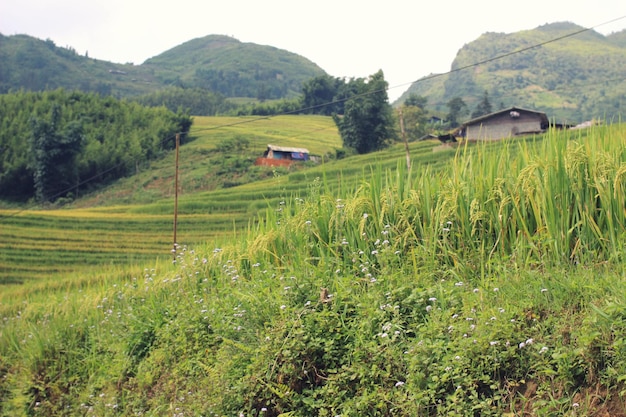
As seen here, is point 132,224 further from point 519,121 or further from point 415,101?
point 415,101

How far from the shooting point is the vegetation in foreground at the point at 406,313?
395cm

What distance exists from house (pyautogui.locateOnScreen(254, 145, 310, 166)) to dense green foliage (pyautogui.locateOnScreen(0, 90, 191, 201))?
1153 cm

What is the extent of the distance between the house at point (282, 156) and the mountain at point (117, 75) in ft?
295

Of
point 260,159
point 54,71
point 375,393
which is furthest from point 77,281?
point 54,71

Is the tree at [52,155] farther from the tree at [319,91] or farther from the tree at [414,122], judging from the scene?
the tree at [319,91]

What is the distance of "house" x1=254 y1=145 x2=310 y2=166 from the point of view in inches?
1961

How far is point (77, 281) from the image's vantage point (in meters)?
19.2

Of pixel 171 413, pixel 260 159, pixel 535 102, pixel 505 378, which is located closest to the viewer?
pixel 505 378

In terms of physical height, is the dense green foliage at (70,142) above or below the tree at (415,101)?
below

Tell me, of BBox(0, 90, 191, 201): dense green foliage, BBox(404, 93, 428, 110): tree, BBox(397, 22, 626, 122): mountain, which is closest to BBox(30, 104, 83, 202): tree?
BBox(0, 90, 191, 201): dense green foliage

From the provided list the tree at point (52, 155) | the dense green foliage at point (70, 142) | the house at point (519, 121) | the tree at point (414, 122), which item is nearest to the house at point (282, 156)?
the dense green foliage at point (70, 142)

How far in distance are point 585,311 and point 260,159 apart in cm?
4734

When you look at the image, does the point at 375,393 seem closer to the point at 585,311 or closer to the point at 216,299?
the point at 585,311

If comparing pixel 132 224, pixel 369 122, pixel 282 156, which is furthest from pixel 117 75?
pixel 132 224
